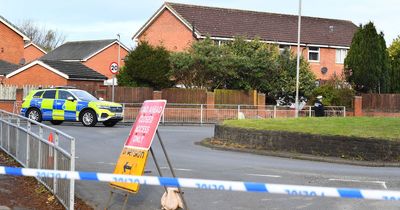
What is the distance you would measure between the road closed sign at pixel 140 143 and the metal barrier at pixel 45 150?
0.66 metres

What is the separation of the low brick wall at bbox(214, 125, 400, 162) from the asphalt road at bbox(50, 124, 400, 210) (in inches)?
32.3

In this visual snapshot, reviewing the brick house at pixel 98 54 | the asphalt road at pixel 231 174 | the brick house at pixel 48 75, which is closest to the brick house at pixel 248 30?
the brick house at pixel 48 75

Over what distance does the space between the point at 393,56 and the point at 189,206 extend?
45402 millimetres

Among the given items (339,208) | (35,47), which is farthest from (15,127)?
(35,47)

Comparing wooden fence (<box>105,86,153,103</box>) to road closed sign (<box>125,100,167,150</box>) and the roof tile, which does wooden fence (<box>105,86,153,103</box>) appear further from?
road closed sign (<box>125,100,167,150</box>)

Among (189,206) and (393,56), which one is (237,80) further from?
(189,206)

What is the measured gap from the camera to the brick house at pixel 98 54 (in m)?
59.4

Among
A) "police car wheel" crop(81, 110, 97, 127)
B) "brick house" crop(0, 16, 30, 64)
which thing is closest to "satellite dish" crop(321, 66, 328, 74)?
"brick house" crop(0, 16, 30, 64)

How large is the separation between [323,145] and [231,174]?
15.8 ft

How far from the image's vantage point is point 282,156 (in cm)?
1575

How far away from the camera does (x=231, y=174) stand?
37.6 ft

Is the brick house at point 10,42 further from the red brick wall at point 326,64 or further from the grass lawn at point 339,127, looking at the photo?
the grass lawn at point 339,127

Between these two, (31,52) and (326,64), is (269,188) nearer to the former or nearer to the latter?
(326,64)

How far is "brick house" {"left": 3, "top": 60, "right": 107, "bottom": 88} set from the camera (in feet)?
117
